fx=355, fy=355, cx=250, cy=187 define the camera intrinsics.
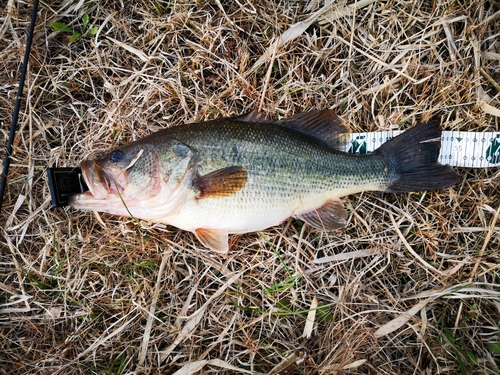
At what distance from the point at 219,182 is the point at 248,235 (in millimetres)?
606

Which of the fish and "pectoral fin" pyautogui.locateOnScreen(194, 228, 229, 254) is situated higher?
the fish

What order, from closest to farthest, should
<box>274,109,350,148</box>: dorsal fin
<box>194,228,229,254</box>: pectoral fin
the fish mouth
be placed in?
the fish mouth
<box>194,228,229,254</box>: pectoral fin
<box>274,109,350,148</box>: dorsal fin

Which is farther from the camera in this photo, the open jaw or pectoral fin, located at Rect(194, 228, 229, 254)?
pectoral fin, located at Rect(194, 228, 229, 254)

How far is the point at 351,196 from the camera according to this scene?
9.16 ft

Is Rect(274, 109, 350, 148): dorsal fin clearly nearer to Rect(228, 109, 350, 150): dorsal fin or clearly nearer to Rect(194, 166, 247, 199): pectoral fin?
Rect(228, 109, 350, 150): dorsal fin

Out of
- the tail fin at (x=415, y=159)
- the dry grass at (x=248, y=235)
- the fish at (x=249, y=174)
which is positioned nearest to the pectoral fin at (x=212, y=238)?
the fish at (x=249, y=174)

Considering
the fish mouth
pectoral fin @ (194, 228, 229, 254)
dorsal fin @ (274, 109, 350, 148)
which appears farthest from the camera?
dorsal fin @ (274, 109, 350, 148)

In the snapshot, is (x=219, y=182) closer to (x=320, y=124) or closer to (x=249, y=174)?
(x=249, y=174)

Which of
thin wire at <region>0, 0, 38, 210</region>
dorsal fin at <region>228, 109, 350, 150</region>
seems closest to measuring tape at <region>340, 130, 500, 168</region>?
dorsal fin at <region>228, 109, 350, 150</region>

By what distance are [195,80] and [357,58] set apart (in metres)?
1.33

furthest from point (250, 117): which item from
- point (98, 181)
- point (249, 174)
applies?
point (98, 181)

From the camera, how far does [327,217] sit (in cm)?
258

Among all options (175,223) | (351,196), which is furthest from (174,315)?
(351,196)

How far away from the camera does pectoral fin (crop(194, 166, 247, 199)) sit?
233 centimetres
